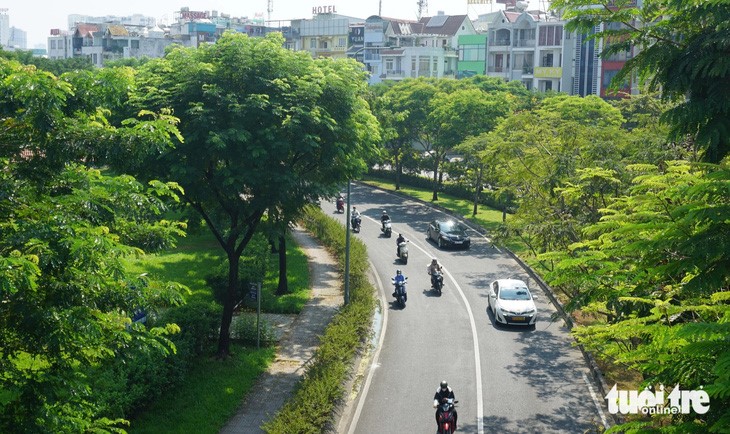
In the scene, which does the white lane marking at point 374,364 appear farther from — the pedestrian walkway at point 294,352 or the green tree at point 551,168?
the green tree at point 551,168

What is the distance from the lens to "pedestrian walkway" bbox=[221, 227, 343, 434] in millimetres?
20261

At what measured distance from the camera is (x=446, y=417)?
1831 centimetres

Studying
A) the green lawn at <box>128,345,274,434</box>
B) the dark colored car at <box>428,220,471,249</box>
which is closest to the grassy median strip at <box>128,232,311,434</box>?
the green lawn at <box>128,345,274,434</box>

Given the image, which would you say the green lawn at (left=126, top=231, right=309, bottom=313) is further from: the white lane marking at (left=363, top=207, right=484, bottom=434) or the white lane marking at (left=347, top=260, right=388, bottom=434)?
the white lane marking at (left=363, top=207, right=484, bottom=434)

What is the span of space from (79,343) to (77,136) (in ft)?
10.3

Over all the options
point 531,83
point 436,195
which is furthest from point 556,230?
point 531,83

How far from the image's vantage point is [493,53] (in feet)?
304

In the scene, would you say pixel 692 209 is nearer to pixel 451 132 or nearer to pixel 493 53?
pixel 451 132

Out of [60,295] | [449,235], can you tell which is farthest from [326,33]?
[60,295]

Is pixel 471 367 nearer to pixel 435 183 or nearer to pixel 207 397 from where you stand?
pixel 207 397

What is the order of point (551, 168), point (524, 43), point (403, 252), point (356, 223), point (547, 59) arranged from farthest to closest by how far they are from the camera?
point (524, 43) → point (547, 59) → point (356, 223) → point (403, 252) → point (551, 168)

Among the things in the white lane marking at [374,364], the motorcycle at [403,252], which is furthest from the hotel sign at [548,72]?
the white lane marking at [374,364]

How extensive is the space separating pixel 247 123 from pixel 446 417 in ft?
31.9

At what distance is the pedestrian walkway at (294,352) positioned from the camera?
798 inches
